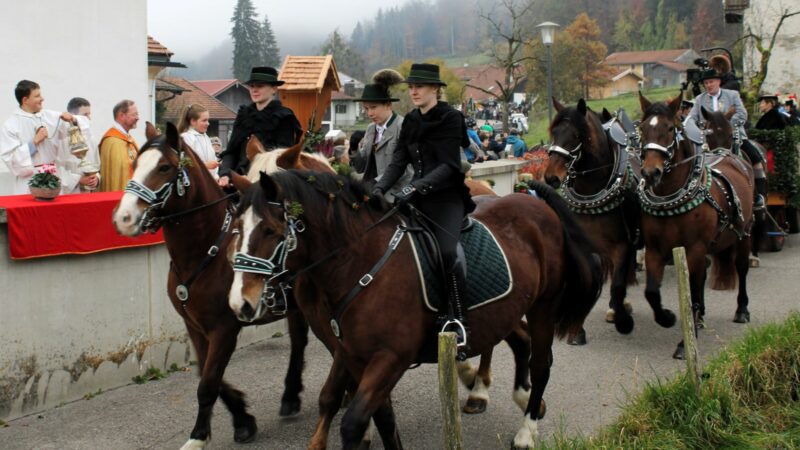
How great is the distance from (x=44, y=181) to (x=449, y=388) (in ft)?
14.9

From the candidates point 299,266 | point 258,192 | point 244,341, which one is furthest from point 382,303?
point 244,341

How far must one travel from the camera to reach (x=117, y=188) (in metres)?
9.02

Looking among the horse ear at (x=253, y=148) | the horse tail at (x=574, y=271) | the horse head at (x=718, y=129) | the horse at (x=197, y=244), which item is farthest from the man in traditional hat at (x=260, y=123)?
the horse head at (x=718, y=129)

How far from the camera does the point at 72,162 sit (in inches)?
358

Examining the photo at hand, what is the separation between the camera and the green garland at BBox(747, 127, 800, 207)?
15609mm

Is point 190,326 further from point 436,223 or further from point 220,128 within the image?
point 220,128

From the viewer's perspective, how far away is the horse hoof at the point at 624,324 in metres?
9.46

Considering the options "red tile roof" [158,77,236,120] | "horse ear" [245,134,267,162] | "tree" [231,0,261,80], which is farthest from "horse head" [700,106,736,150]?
"tree" [231,0,261,80]

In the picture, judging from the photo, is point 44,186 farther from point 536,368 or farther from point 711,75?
point 711,75

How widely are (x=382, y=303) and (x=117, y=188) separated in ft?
16.3

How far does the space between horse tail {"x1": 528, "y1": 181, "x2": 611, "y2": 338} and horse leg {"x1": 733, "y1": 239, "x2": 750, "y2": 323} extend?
4.32 m

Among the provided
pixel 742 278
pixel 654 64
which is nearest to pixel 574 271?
pixel 742 278

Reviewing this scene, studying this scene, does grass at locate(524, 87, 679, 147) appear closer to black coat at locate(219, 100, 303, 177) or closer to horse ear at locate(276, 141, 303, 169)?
black coat at locate(219, 100, 303, 177)

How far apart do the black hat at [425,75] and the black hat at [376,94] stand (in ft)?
4.93
